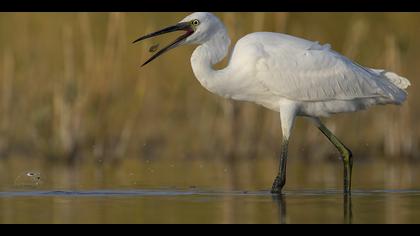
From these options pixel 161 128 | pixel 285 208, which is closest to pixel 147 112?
pixel 161 128

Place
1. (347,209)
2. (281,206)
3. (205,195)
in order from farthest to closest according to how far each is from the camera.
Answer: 1. (205,195)
2. (281,206)
3. (347,209)

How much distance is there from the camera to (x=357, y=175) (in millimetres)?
14977

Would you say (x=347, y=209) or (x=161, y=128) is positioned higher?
(x=161, y=128)

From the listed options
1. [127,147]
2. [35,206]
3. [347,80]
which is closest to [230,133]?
[127,147]

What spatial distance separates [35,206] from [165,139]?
7.87 meters

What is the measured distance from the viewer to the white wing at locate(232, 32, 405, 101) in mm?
12883

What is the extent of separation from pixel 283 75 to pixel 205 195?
1.79 metres

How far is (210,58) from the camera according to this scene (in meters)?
12.9

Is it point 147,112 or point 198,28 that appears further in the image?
point 147,112

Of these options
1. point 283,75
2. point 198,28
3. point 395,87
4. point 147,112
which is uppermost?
point 198,28

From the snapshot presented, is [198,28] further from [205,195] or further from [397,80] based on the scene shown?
[397,80]

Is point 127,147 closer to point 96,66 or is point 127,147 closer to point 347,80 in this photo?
point 96,66
